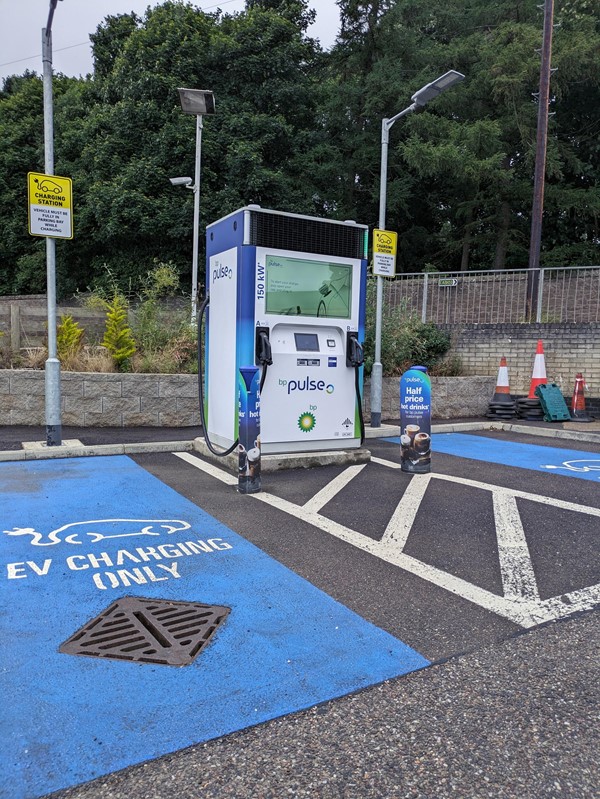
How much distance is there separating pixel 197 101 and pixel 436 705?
17137mm

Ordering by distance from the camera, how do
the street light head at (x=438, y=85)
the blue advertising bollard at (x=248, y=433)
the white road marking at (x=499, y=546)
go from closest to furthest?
the white road marking at (x=499, y=546)
the blue advertising bollard at (x=248, y=433)
the street light head at (x=438, y=85)

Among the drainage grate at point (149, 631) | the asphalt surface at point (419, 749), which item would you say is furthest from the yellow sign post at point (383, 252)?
the asphalt surface at point (419, 749)

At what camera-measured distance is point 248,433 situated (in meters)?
5.83

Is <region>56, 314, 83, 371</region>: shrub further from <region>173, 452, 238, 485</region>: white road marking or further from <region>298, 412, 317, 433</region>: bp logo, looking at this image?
<region>298, 412, 317, 433</region>: bp logo

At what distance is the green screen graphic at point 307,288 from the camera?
6781 mm

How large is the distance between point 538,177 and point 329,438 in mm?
12630

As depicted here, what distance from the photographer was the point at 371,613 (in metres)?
3.21

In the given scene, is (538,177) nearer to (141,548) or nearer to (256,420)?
(256,420)

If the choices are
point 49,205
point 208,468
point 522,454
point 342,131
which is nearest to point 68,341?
point 49,205

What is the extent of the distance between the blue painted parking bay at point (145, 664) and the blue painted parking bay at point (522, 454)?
457 cm

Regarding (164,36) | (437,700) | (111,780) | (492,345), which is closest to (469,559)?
(437,700)

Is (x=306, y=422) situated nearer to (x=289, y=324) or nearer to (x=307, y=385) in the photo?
(x=307, y=385)

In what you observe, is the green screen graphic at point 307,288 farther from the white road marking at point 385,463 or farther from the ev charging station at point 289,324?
the white road marking at point 385,463

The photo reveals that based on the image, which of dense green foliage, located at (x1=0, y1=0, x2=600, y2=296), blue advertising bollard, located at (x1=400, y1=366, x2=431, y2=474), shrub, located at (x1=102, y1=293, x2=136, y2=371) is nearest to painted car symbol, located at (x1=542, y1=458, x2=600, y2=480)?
blue advertising bollard, located at (x1=400, y1=366, x2=431, y2=474)
